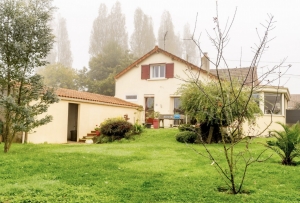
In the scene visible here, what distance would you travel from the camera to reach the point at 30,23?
30.6 feet

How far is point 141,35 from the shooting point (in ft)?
152

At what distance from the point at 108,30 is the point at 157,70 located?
26.6 meters

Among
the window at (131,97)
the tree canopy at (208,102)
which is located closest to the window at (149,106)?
the window at (131,97)

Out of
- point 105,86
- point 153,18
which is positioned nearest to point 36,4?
point 105,86

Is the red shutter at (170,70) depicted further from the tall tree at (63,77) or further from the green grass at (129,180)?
the tall tree at (63,77)

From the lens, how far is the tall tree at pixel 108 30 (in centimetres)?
4462

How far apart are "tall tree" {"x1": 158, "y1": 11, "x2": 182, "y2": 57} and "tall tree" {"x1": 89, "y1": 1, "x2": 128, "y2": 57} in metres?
7.35

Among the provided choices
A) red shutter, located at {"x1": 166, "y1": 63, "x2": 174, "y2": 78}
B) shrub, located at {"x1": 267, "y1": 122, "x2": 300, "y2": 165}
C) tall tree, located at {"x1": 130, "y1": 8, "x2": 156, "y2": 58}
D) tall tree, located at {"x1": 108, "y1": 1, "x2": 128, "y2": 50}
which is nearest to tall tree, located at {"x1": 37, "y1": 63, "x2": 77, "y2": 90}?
tall tree, located at {"x1": 108, "y1": 1, "x2": 128, "y2": 50}

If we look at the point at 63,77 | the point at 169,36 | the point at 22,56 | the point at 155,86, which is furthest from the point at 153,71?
the point at 169,36

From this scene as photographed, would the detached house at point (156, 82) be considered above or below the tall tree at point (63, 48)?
below

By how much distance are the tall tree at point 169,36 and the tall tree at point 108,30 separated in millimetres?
7352

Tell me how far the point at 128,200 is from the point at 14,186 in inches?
97.7

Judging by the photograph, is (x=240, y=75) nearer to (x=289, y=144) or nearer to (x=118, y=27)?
(x=289, y=144)

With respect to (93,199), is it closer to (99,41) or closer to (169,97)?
(169,97)
